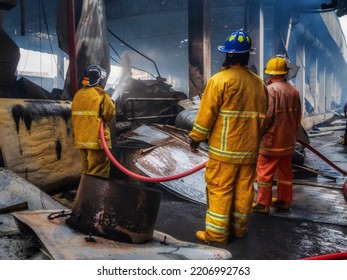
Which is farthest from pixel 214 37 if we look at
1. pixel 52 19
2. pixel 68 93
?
pixel 68 93

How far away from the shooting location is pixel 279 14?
1070 centimetres

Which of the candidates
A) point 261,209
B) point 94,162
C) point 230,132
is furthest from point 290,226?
point 94,162

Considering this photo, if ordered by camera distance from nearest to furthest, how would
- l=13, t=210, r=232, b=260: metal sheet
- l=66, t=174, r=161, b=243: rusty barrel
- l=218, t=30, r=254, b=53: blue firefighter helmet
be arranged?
l=13, t=210, r=232, b=260: metal sheet
l=66, t=174, r=161, b=243: rusty barrel
l=218, t=30, r=254, b=53: blue firefighter helmet

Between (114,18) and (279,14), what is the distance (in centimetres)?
902

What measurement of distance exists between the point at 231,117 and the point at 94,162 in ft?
6.57

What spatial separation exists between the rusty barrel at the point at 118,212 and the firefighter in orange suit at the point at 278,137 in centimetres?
158

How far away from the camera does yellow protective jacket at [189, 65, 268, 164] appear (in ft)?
8.06

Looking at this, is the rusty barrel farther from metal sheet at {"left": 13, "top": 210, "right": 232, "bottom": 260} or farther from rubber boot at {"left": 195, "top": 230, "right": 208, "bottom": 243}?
rubber boot at {"left": 195, "top": 230, "right": 208, "bottom": 243}

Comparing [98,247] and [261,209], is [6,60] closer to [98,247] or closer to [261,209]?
[98,247]

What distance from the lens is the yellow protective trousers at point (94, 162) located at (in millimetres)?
3816

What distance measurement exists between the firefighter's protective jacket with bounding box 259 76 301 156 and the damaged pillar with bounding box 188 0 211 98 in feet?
16.9

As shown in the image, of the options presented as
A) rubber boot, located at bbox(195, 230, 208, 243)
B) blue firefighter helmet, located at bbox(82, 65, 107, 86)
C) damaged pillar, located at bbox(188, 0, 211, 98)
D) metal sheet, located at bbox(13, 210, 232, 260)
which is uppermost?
damaged pillar, located at bbox(188, 0, 211, 98)

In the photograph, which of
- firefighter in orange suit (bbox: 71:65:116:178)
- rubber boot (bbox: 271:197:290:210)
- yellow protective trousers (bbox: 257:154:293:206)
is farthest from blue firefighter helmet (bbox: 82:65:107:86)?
rubber boot (bbox: 271:197:290:210)

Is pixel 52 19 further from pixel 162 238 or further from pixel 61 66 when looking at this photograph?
pixel 162 238
